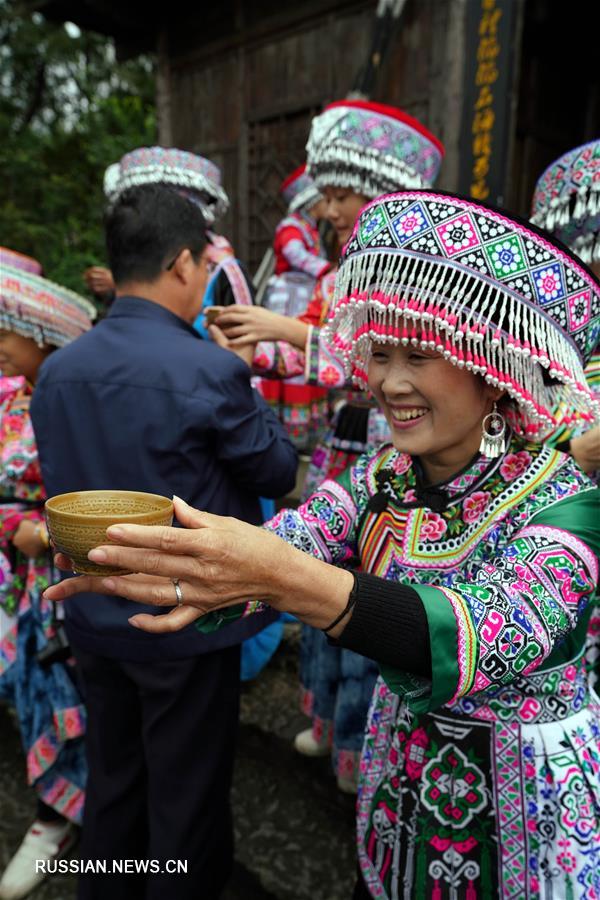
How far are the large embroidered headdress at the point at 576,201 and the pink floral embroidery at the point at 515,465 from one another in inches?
35.1

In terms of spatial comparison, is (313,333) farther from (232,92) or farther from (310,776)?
(232,92)

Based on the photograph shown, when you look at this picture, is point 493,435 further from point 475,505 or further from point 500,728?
point 500,728

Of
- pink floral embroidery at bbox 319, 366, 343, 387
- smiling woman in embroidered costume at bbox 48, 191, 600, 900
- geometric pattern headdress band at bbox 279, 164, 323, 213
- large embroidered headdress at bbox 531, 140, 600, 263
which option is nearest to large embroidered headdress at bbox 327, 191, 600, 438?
smiling woman in embroidered costume at bbox 48, 191, 600, 900

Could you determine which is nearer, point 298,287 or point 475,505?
point 475,505

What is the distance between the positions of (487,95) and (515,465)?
392 cm

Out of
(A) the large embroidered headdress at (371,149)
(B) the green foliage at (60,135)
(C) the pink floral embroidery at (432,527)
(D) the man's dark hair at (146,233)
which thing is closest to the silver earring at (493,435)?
(C) the pink floral embroidery at (432,527)

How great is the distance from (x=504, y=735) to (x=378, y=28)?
523cm

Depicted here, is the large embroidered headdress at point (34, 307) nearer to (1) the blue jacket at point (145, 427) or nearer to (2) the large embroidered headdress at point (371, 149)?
(1) the blue jacket at point (145, 427)

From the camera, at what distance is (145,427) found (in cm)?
176

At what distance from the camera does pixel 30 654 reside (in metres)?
2.68

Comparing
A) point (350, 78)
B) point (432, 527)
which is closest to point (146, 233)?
point (432, 527)

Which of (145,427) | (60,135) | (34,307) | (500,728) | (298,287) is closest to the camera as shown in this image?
(500,728)

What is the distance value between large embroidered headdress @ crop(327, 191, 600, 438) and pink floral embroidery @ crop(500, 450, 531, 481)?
0.11m

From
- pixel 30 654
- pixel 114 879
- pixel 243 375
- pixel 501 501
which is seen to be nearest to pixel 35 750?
pixel 30 654
